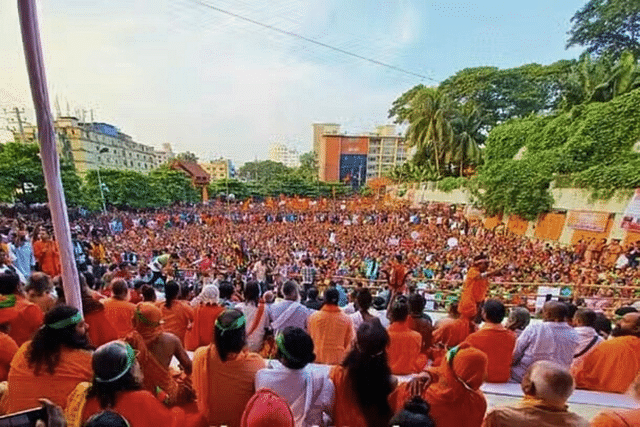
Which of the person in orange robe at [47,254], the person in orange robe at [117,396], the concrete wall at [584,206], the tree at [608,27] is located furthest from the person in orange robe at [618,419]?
the tree at [608,27]

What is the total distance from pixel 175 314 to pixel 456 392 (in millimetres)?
2466

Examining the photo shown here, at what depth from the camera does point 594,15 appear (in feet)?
70.3

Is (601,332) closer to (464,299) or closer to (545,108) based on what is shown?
(464,299)

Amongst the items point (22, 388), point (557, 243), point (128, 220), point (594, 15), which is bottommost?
point (128, 220)

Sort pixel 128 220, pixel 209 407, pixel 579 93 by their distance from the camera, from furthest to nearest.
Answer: pixel 128 220 → pixel 579 93 → pixel 209 407

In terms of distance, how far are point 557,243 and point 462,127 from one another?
16216 mm

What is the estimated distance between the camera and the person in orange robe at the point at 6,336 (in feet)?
7.63

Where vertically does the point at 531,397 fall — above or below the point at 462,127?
below

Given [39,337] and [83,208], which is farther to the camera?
[83,208]

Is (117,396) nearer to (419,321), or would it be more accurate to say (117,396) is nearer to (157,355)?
(157,355)

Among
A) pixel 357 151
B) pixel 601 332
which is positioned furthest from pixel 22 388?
pixel 357 151

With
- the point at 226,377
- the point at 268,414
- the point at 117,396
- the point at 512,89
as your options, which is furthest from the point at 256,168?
the point at 268,414

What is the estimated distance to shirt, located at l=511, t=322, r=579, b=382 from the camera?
293 centimetres

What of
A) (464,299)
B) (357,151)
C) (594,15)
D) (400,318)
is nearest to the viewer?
(400,318)
